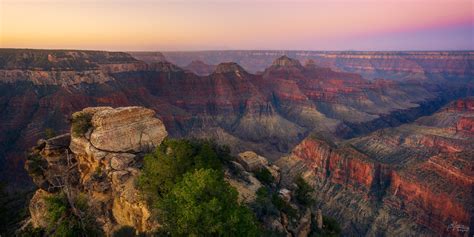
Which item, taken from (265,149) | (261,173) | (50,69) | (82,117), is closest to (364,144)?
(265,149)

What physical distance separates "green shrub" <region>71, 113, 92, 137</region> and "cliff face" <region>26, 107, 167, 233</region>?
0.21 metres

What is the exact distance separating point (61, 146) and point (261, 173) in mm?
24816

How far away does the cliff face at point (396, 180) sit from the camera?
49188mm

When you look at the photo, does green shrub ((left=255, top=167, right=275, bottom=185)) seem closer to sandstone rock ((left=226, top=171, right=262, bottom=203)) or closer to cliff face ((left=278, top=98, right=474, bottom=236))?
sandstone rock ((left=226, top=171, right=262, bottom=203))

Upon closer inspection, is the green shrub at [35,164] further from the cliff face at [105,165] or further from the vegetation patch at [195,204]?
the vegetation patch at [195,204]

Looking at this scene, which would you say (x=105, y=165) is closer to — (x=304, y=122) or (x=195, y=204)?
(x=195, y=204)

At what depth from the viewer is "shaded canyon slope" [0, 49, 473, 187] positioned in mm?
87000

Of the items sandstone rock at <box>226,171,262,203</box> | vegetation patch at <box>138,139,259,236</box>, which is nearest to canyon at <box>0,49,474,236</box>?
vegetation patch at <box>138,139,259,236</box>

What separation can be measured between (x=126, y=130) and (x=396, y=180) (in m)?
49.2

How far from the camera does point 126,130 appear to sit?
36.8m

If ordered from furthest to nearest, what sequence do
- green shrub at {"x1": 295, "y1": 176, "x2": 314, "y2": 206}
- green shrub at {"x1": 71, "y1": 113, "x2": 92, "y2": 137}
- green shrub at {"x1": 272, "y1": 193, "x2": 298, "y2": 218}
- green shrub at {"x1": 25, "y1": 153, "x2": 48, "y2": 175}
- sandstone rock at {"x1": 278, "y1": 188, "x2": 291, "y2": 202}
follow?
green shrub at {"x1": 295, "y1": 176, "x2": 314, "y2": 206}
green shrub at {"x1": 71, "y1": 113, "x2": 92, "y2": 137}
sandstone rock at {"x1": 278, "y1": 188, "x2": 291, "y2": 202}
green shrub at {"x1": 25, "y1": 153, "x2": 48, "y2": 175}
green shrub at {"x1": 272, "y1": 193, "x2": 298, "y2": 218}

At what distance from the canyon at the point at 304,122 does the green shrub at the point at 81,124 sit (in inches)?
66.5

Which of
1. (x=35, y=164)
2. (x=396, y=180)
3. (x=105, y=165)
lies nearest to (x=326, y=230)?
(x=396, y=180)
